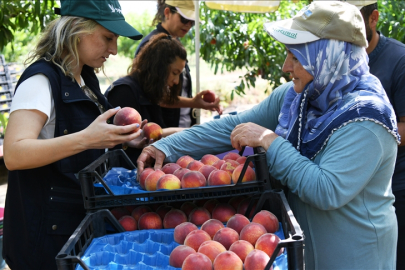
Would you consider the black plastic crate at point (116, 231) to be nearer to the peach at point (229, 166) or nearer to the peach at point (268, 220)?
the peach at point (268, 220)

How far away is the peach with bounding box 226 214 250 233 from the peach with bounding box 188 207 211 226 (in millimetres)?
→ 135

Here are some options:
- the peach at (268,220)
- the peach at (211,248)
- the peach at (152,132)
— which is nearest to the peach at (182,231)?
the peach at (211,248)

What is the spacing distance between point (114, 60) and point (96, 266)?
1703 cm

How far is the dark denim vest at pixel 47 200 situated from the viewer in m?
1.75

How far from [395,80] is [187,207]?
4.32 feet

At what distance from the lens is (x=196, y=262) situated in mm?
1280

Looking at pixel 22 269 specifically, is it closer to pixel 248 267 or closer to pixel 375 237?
pixel 248 267

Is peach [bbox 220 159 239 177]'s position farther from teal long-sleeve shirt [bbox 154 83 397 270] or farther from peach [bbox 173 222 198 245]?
peach [bbox 173 222 198 245]

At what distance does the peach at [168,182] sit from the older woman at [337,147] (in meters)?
0.34

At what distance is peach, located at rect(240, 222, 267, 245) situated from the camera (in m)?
1.43

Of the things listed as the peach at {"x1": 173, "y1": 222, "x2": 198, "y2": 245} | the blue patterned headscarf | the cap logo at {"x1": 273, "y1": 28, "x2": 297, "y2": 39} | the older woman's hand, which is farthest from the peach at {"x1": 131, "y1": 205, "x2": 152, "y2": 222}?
the cap logo at {"x1": 273, "y1": 28, "x2": 297, "y2": 39}

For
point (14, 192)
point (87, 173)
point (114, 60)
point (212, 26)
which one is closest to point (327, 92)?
point (87, 173)

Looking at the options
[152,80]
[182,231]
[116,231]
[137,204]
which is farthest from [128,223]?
[152,80]

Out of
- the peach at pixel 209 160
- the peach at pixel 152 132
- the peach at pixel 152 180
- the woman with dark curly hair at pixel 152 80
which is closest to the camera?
the peach at pixel 152 180
